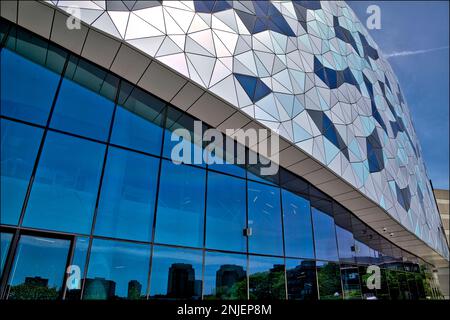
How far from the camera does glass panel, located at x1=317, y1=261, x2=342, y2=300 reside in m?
13.3

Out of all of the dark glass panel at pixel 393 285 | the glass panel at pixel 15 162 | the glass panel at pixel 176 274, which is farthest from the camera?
the dark glass panel at pixel 393 285

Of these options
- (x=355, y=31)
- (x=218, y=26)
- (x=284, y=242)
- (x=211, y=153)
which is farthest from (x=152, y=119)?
(x=355, y=31)

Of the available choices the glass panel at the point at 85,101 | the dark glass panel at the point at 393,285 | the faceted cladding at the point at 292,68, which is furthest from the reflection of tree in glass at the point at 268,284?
the dark glass panel at the point at 393,285

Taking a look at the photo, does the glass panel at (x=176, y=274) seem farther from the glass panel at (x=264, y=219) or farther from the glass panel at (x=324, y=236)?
the glass panel at (x=324, y=236)

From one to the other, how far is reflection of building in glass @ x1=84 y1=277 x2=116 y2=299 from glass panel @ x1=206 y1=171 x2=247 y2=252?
10.9 ft

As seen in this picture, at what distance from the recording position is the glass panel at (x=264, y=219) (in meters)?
11.6

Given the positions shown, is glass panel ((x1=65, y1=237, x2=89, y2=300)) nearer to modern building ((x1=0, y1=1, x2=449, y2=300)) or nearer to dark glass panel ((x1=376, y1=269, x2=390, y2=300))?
modern building ((x1=0, y1=1, x2=449, y2=300))

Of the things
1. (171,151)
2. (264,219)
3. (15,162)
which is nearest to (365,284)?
(264,219)

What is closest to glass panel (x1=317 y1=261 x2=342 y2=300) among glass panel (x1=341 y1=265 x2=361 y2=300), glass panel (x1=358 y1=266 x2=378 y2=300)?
glass panel (x1=341 y1=265 x2=361 y2=300)

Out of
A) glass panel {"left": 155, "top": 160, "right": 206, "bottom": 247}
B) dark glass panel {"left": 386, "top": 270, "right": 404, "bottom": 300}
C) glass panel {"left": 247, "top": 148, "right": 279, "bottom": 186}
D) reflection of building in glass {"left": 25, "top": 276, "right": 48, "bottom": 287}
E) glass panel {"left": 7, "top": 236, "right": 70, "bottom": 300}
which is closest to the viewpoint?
glass panel {"left": 7, "top": 236, "right": 70, "bottom": 300}

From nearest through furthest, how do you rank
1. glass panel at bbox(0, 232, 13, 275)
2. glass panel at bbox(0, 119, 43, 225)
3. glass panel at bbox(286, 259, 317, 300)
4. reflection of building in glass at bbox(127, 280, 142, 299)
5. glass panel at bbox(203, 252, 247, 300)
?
glass panel at bbox(0, 232, 13, 275) → glass panel at bbox(0, 119, 43, 225) → reflection of building in glass at bbox(127, 280, 142, 299) → glass panel at bbox(203, 252, 247, 300) → glass panel at bbox(286, 259, 317, 300)

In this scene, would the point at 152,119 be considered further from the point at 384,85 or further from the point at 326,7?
the point at 384,85

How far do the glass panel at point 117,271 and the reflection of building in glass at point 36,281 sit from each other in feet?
2.95

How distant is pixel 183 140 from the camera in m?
10.7
